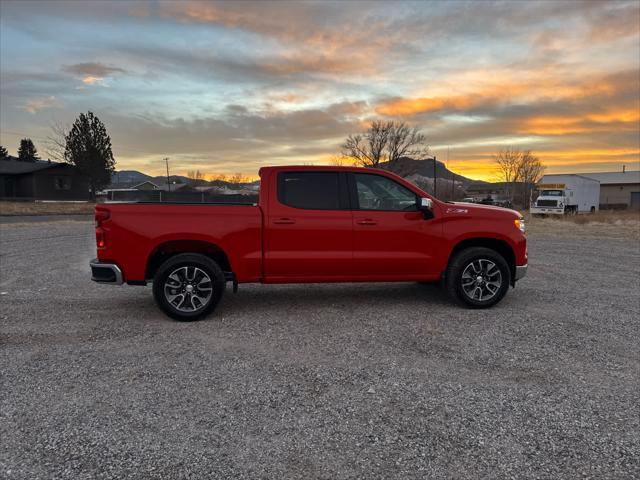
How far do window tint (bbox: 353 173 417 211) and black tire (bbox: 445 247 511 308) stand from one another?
39.2 inches

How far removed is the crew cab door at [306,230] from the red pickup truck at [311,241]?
0.5 inches

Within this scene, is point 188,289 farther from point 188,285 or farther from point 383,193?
point 383,193

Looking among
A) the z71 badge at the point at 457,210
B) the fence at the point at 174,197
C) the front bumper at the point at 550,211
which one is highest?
the fence at the point at 174,197

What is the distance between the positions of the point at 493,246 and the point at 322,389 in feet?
12.7

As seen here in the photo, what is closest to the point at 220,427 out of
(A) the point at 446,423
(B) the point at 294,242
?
(A) the point at 446,423

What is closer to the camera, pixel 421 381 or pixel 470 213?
pixel 421 381

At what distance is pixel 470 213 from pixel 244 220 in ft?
10.2

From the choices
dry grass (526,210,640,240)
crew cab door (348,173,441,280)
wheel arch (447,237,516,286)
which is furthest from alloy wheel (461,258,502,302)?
dry grass (526,210,640,240)

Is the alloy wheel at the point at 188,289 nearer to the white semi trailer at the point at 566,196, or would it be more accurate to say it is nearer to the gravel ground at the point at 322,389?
the gravel ground at the point at 322,389

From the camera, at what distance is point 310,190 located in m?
6.09

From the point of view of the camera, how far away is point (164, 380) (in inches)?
156

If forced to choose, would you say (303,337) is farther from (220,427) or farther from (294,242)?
(220,427)

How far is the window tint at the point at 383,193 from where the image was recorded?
20.2 feet

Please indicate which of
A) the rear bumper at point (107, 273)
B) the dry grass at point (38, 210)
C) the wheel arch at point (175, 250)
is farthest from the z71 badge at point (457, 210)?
the dry grass at point (38, 210)
